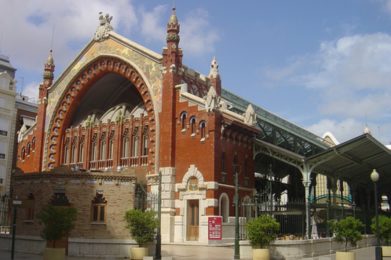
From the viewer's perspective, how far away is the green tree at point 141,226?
27750 mm

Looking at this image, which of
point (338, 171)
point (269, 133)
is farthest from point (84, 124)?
point (338, 171)

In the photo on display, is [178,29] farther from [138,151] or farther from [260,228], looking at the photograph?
[260,228]

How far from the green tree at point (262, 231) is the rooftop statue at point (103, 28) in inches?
1062

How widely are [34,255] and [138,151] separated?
52.3ft

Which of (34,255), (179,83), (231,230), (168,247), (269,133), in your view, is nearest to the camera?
(34,255)

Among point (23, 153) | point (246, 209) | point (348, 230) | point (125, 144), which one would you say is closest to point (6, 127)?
point (23, 153)

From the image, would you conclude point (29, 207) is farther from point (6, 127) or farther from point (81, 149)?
point (6, 127)

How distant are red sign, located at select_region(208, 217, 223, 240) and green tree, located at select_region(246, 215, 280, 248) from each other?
9.11m

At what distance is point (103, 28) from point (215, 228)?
2271 cm

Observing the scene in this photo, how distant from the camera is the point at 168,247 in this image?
35562 mm

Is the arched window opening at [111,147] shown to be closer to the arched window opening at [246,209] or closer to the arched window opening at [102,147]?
the arched window opening at [102,147]

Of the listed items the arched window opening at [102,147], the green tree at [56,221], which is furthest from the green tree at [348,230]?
the arched window opening at [102,147]

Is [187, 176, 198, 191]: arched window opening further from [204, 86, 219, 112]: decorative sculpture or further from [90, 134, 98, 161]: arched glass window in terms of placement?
[90, 134, 98, 161]: arched glass window

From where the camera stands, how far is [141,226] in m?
27.8
